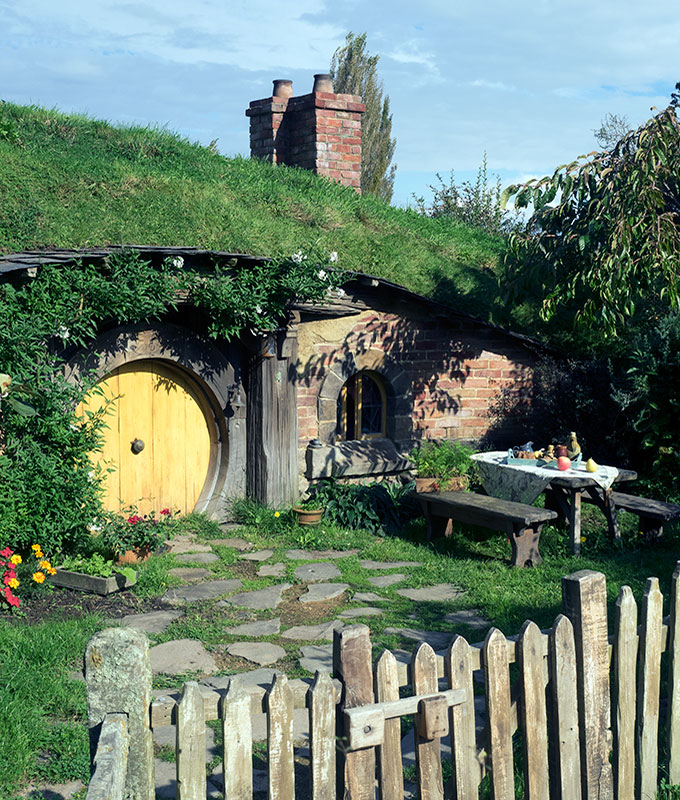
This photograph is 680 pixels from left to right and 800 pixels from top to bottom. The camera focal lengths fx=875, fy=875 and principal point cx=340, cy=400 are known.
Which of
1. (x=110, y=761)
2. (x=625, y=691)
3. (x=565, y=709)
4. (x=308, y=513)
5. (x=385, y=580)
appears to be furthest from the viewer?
(x=308, y=513)

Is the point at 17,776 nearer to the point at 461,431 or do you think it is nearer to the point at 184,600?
the point at 184,600

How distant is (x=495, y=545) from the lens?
8.59 meters

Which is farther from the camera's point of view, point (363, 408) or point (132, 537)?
point (363, 408)

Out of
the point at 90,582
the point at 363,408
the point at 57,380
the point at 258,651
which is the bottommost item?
the point at 258,651

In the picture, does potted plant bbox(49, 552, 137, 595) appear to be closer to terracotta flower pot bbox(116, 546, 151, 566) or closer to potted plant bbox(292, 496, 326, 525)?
terracotta flower pot bbox(116, 546, 151, 566)

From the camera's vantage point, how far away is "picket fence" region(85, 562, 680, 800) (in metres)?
2.51

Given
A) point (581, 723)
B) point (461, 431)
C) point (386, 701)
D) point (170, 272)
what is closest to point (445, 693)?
point (386, 701)

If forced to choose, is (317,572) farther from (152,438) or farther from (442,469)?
(152,438)

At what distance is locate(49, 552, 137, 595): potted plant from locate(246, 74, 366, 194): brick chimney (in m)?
8.31

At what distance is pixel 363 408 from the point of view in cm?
1058

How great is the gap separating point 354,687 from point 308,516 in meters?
6.56

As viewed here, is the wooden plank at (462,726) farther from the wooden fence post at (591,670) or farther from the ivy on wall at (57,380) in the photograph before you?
the ivy on wall at (57,380)

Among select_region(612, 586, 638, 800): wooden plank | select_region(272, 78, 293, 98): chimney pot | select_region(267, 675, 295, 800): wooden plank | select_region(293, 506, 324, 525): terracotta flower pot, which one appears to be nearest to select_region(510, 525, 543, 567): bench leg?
select_region(293, 506, 324, 525): terracotta flower pot

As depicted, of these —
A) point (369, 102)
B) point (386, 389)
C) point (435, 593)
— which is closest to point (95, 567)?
point (435, 593)
